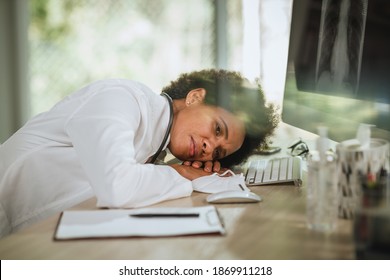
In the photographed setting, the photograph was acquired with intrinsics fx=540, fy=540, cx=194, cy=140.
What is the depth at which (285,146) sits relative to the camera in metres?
1.96

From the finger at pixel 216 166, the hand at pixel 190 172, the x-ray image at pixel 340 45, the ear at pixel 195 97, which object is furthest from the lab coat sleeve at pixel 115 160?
the x-ray image at pixel 340 45

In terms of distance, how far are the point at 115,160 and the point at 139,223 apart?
0.58 ft

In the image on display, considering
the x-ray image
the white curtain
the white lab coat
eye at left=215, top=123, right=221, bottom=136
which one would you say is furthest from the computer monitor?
the white curtain

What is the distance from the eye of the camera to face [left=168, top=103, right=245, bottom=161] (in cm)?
143

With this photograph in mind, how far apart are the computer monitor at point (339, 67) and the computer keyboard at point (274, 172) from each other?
114 mm

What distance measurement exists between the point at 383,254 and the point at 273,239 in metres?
0.19

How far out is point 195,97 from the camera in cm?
158

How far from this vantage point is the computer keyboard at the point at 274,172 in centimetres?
134

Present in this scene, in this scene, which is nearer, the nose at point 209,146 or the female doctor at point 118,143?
the female doctor at point 118,143

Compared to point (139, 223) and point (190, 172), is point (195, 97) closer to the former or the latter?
point (190, 172)

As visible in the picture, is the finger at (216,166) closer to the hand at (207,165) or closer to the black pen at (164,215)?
the hand at (207,165)

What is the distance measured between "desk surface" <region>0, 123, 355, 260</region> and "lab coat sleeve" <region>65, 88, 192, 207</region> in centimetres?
14
